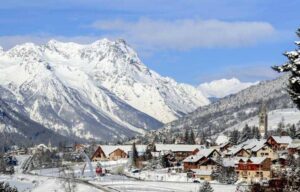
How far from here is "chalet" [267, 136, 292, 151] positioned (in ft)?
525

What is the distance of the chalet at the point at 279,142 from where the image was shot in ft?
525

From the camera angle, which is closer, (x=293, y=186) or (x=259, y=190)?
(x=293, y=186)

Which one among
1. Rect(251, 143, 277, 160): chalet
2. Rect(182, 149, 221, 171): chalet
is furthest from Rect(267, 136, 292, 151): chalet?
Rect(182, 149, 221, 171): chalet

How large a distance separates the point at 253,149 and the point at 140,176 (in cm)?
2883

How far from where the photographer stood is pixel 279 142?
166 metres

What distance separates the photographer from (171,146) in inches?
7756

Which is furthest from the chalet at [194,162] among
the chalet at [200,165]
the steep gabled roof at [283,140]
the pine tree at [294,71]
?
the pine tree at [294,71]

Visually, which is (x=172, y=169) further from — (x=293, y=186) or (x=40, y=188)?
(x=293, y=186)

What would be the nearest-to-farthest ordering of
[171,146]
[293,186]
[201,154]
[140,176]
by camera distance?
[293,186], [140,176], [201,154], [171,146]

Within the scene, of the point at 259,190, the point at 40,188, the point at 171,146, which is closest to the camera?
the point at 259,190

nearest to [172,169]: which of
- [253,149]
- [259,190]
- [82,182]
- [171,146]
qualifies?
[253,149]

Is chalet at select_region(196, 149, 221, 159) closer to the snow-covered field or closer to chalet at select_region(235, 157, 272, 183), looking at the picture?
the snow-covered field

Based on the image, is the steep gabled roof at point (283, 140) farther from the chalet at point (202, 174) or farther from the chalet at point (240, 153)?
the chalet at point (202, 174)

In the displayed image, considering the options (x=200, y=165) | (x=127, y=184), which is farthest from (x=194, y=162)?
(x=127, y=184)
